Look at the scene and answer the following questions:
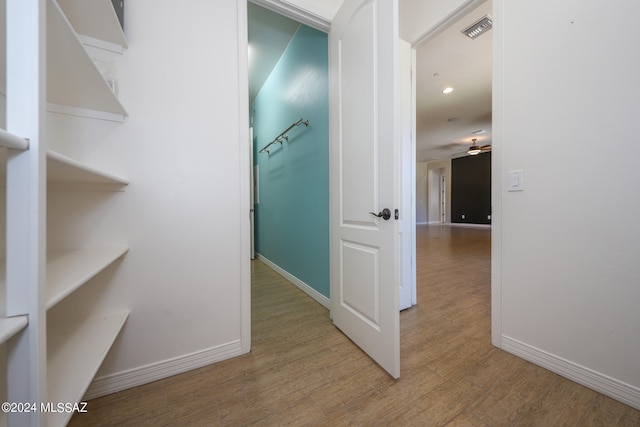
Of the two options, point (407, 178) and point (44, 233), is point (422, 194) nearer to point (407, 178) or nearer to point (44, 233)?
point (407, 178)

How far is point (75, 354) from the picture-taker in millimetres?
823

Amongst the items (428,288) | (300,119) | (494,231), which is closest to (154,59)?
(300,119)

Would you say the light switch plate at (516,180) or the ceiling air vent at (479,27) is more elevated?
the ceiling air vent at (479,27)

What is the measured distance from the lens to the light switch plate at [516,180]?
1.32m

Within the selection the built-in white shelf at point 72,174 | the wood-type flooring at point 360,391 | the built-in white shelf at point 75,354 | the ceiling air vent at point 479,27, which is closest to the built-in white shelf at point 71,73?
the built-in white shelf at point 72,174

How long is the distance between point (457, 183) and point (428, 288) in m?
8.41

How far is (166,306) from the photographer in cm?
123

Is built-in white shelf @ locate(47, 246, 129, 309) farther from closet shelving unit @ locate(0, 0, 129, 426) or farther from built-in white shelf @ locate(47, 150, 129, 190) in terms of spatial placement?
built-in white shelf @ locate(47, 150, 129, 190)

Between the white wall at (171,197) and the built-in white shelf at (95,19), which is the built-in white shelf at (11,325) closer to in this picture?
the white wall at (171,197)

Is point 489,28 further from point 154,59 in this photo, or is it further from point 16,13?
point 16,13

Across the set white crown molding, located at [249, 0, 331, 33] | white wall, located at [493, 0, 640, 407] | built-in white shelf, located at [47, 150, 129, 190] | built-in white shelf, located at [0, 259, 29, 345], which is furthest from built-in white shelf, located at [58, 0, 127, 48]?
white wall, located at [493, 0, 640, 407]

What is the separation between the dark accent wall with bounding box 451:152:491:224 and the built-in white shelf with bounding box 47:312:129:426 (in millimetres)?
10143

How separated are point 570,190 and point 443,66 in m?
2.96

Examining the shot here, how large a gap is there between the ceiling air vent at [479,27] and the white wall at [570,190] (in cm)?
129
